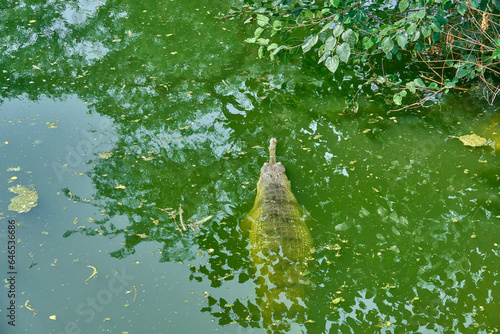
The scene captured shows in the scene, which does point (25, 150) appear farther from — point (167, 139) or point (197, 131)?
point (197, 131)

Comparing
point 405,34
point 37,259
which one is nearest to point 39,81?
point 37,259

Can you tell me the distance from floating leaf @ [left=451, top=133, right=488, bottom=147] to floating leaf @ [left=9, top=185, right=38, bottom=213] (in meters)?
5.14

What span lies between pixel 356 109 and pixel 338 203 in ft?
5.51

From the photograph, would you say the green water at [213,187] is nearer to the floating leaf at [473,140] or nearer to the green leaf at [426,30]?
the floating leaf at [473,140]

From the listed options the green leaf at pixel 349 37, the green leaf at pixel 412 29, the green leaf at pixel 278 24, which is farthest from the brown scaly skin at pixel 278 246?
the green leaf at pixel 412 29

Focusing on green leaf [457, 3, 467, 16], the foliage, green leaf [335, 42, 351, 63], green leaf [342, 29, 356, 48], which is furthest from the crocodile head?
green leaf [457, 3, 467, 16]

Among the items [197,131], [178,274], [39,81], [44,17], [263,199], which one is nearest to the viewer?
[178,274]

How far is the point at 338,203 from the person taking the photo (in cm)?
473

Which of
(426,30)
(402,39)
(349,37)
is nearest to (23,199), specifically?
(349,37)

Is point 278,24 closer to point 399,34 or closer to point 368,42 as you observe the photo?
point 368,42

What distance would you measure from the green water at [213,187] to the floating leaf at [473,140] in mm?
131

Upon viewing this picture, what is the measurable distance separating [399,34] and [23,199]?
4.43 metres

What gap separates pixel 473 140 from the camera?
544 centimetres

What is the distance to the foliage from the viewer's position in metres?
4.64
